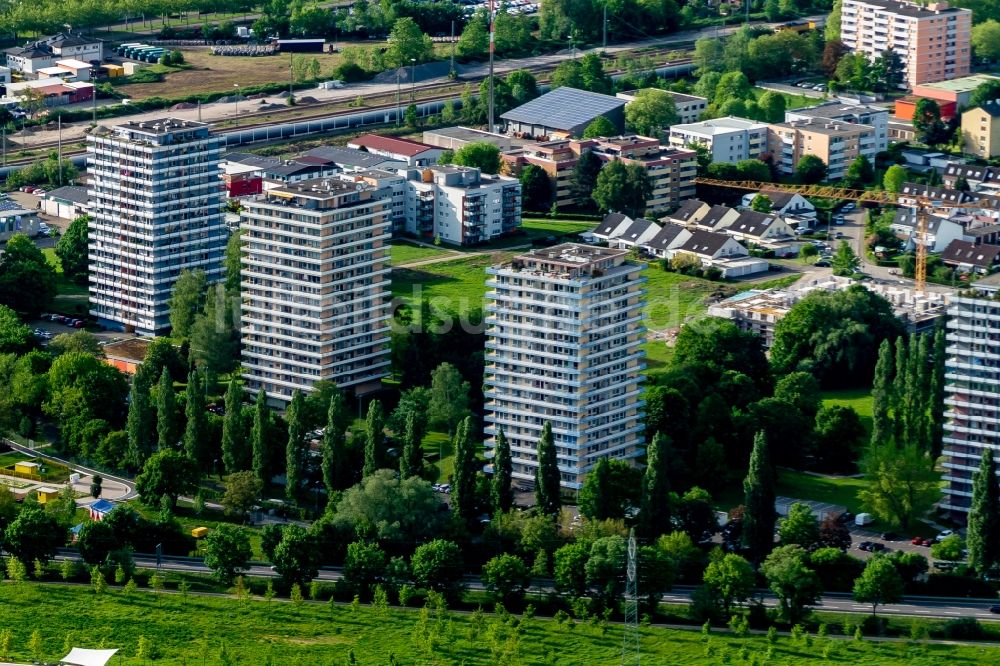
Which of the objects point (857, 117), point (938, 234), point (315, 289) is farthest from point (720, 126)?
point (315, 289)

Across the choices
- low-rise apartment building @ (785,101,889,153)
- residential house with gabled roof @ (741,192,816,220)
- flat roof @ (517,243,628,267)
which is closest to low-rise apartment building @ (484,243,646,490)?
flat roof @ (517,243,628,267)

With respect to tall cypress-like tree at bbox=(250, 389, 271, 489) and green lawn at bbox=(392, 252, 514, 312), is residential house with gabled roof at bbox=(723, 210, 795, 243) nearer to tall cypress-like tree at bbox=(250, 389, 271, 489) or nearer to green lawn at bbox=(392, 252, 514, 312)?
green lawn at bbox=(392, 252, 514, 312)

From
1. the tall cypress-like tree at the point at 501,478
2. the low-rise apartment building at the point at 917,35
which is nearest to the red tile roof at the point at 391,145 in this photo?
the low-rise apartment building at the point at 917,35

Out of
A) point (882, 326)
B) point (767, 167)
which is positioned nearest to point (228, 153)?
point (767, 167)

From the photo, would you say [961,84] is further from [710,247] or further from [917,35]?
[710,247]

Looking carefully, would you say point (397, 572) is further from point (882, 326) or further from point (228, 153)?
point (228, 153)

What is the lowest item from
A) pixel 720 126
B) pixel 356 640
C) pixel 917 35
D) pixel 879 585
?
pixel 356 640
